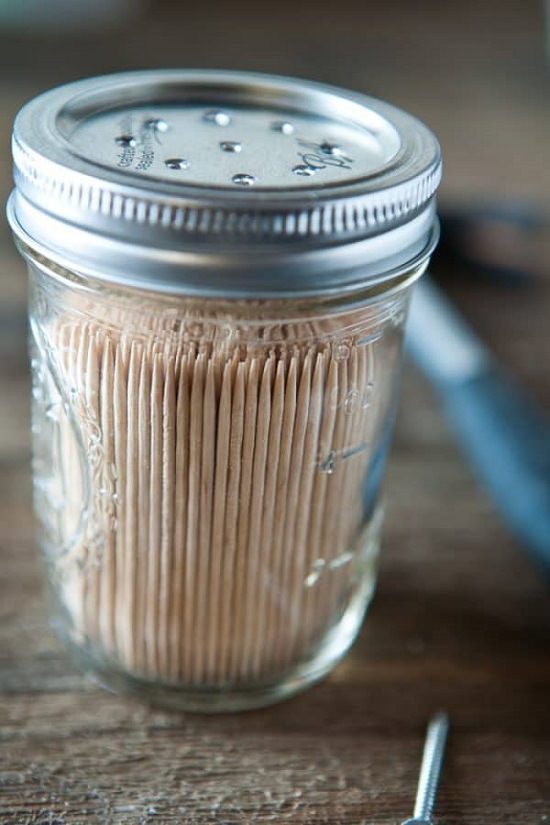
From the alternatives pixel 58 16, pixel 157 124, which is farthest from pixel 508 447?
pixel 58 16

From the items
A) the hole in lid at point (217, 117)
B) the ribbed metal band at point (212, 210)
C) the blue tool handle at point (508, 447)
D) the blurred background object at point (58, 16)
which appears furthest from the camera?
the blurred background object at point (58, 16)

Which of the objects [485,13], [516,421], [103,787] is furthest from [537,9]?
[103,787]

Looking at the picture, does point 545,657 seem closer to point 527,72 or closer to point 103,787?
point 103,787

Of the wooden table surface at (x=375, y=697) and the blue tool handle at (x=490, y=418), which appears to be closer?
the wooden table surface at (x=375, y=697)

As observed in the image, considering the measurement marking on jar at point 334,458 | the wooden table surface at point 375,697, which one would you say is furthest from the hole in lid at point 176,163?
the wooden table surface at point 375,697

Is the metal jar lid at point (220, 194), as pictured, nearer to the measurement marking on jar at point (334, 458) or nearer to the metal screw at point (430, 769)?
the measurement marking on jar at point (334, 458)

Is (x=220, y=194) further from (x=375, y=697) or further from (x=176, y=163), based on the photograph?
(x=375, y=697)

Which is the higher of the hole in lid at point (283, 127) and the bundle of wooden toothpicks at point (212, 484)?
the hole in lid at point (283, 127)

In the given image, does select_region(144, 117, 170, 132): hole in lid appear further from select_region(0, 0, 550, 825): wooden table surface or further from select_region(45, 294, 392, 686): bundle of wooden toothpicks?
select_region(0, 0, 550, 825): wooden table surface
